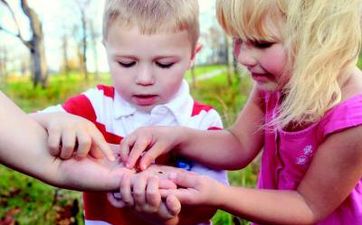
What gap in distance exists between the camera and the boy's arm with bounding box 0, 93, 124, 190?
77.3 inches

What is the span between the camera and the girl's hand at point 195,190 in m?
1.90

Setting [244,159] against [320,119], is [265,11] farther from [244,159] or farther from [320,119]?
[244,159]

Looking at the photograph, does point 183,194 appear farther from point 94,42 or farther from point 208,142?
point 94,42

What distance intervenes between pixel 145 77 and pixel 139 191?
43 centimetres

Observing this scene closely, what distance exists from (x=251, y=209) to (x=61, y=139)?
55cm

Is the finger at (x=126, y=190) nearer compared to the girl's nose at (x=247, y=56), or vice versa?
the finger at (x=126, y=190)

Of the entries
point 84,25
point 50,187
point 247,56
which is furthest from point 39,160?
point 84,25

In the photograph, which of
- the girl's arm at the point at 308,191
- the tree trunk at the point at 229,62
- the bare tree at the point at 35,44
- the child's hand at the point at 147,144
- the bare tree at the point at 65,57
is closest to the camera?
the girl's arm at the point at 308,191

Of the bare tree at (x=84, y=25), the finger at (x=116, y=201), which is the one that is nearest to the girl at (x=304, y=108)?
the finger at (x=116, y=201)

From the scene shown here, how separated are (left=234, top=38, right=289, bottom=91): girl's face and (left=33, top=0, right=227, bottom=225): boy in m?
0.22

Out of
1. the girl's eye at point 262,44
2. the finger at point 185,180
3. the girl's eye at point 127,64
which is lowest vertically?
the finger at point 185,180

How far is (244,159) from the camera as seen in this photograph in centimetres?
238

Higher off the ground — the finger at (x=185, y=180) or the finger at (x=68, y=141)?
the finger at (x=68, y=141)

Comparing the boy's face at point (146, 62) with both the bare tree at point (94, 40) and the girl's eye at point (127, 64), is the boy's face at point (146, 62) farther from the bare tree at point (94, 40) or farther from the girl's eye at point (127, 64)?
the bare tree at point (94, 40)
